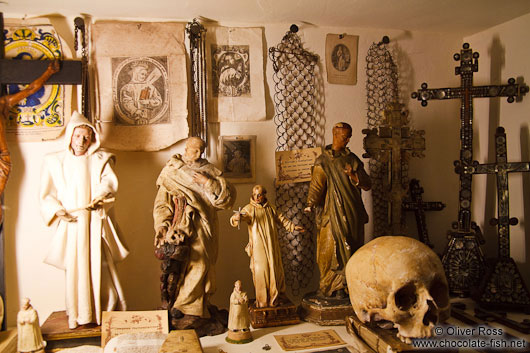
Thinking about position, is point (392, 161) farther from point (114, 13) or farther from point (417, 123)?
point (114, 13)

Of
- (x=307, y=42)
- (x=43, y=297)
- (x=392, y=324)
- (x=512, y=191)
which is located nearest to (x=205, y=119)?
(x=307, y=42)

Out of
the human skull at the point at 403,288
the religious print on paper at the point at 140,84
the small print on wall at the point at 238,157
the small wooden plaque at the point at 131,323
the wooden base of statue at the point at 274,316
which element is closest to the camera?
the human skull at the point at 403,288

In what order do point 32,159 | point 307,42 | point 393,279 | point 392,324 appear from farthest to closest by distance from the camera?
point 307,42 < point 32,159 < point 392,324 < point 393,279

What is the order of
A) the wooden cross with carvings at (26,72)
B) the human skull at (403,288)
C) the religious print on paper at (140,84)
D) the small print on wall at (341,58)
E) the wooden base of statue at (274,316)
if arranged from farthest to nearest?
the small print on wall at (341,58) < the religious print on paper at (140,84) < the wooden cross with carvings at (26,72) < the wooden base of statue at (274,316) < the human skull at (403,288)

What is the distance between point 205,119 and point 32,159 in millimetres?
987

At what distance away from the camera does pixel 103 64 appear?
8.64 ft

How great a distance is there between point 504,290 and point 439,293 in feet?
3.10

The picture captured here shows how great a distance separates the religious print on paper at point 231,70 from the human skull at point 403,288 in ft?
4.49

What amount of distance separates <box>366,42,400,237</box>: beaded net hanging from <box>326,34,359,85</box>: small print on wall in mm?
106

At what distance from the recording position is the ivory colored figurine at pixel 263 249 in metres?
2.38

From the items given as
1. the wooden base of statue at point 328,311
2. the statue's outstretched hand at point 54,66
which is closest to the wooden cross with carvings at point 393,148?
the wooden base of statue at point 328,311

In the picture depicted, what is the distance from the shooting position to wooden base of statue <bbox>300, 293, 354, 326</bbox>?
239 centimetres

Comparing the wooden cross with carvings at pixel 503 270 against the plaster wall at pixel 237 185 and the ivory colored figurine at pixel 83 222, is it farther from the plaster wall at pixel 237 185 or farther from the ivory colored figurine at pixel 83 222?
the ivory colored figurine at pixel 83 222

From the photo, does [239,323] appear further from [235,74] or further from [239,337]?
[235,74]
